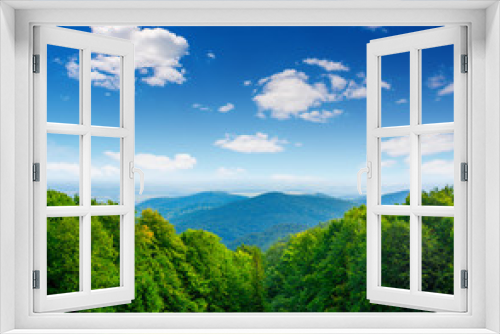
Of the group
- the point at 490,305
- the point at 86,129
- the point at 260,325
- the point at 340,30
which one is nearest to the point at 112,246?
the point at 86,129

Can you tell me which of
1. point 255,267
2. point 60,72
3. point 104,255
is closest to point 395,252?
point 255,267

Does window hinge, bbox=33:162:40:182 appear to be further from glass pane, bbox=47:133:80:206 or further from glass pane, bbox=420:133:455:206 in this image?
glass pane, bbox=420:133:455:206

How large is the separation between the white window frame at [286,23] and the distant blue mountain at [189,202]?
3953 millimetres

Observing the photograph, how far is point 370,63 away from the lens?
2514 millimetres

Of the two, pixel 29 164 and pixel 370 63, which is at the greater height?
pixel 370 63

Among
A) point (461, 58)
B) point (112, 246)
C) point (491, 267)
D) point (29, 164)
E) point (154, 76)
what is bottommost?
point (112, 246)

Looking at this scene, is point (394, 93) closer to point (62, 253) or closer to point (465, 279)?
point (465, 279)

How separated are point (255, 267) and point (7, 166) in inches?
158

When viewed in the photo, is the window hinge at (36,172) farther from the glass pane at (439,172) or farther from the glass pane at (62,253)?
the glass pane at (439,172)

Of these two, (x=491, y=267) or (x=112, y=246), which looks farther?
(x=112, y=246)

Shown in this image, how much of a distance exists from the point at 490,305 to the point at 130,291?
1905mm

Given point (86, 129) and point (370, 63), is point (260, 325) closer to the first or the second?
point (86, 129)

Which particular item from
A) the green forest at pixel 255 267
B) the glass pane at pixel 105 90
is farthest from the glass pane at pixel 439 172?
the glass pane at pixel 105 90

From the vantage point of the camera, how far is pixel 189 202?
6.11m
